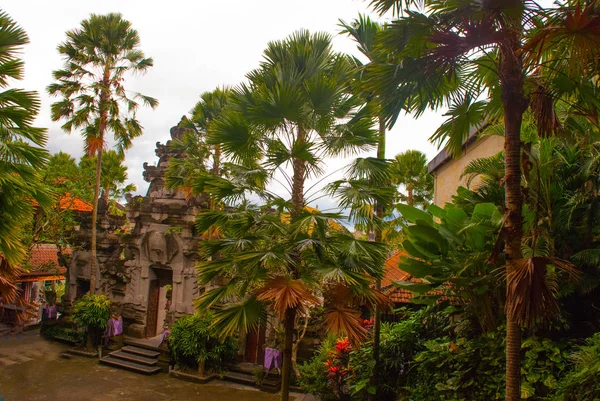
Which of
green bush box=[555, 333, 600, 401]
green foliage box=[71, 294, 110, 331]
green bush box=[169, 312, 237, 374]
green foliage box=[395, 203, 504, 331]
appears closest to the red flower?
green foliage box=[395, 203, 504, 331]

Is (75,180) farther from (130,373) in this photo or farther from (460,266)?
(460,266)

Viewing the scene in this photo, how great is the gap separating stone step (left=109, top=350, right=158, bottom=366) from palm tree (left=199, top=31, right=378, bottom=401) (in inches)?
283

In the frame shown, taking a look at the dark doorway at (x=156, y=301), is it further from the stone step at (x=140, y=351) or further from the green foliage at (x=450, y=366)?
the green foliage at (x=450, y=366)

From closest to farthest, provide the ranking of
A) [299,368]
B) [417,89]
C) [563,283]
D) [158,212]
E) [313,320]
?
1. [417,89]
2. [563,283]
3. [299,368]
4. [313,320]
5. [158,212]

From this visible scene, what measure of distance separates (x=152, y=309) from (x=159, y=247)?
2.30 m

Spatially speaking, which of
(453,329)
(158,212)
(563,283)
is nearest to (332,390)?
(453,329)

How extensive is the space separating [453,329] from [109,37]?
13.8m

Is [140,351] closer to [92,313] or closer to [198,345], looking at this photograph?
[92,313]

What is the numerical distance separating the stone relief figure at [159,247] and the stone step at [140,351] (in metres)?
Result: 2.63

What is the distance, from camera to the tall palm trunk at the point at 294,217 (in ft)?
21.0

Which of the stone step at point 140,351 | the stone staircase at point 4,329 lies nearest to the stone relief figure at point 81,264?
the stone staircase at point 4,329

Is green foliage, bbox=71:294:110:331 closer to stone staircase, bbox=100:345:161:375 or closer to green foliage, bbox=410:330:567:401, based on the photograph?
stone staircase, bbox=100:345:161:375

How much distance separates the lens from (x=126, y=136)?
1516cm

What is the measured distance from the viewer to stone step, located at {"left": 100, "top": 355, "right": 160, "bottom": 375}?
1192 centimetres
